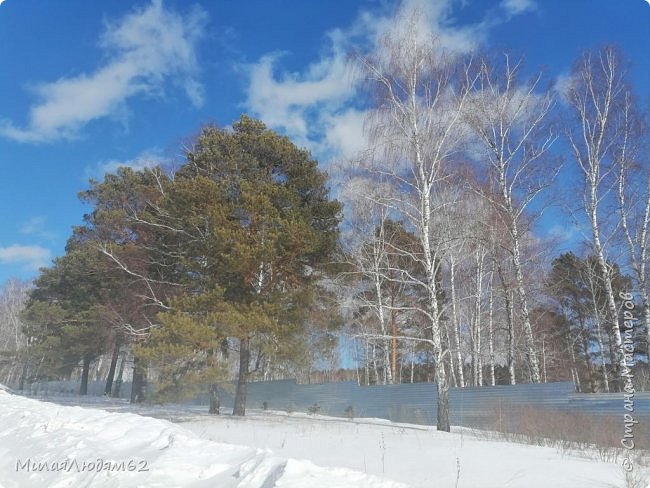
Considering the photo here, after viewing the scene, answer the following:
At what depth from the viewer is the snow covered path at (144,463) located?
466cm

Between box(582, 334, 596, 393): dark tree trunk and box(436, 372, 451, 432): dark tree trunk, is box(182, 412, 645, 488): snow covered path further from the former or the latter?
box(582, 334, 596, 393): dark tree trunk

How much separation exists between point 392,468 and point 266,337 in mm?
8610

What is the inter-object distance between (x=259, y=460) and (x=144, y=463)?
4.57 ft

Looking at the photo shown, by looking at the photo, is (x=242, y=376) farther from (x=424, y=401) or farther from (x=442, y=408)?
(x=442, y=408)

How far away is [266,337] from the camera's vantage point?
47.5 ft

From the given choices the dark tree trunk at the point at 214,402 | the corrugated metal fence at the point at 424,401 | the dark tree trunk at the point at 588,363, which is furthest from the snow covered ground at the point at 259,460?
the dark tree trunk at the point at 588,363

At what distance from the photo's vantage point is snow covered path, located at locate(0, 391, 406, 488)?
466cm

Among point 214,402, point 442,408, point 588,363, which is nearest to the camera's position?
point 442,408

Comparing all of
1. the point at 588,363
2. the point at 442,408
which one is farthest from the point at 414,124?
the point at 588,363

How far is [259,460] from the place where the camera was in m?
5.11

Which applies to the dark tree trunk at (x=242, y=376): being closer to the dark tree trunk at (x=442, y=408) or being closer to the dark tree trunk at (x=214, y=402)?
the dark tree trunk at (x=214, y=402)

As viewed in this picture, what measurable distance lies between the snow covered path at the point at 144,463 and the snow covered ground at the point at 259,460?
1cm

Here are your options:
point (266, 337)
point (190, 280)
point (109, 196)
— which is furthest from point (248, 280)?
point (109, 196)

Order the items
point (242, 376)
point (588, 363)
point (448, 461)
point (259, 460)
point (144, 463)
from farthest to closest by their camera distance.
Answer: point (588, 363) < point (242, 376) < point (448, 461) < point (144, 463) < point (259, 460)
